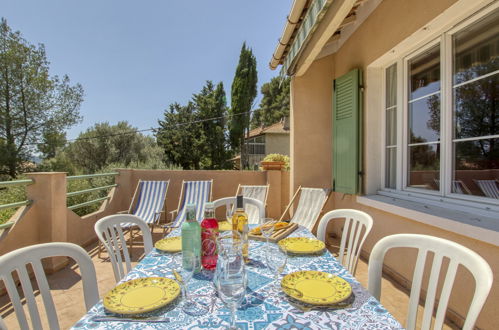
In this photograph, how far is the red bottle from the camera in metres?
1.33

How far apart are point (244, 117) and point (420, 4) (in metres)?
17.4

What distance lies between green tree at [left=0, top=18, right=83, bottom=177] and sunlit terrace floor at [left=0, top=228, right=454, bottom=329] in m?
16.7

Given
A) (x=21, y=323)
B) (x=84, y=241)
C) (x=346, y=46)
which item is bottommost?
(x=84, y=241)

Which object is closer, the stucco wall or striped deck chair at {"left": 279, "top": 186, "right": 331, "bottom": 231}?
striped deck chair at {"left": 279, "top": 186, "right": 331, "bottom": 231}

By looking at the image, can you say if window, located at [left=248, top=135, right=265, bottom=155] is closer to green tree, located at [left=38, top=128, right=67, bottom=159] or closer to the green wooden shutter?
green tree, located at [left=38, top=128, right=67, bottom=159]

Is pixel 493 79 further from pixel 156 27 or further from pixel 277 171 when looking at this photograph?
pixel 156 27

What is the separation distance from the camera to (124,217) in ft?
6.27

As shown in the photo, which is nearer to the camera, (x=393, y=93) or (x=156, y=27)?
(x=393, y=93)

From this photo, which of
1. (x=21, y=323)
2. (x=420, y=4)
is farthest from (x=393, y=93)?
(x=21, y=323)

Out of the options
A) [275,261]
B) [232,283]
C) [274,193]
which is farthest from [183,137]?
[232,283]

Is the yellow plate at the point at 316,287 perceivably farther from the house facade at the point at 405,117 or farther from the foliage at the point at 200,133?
the foliage at the point at 200,133

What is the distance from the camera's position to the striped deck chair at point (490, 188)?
212 cm

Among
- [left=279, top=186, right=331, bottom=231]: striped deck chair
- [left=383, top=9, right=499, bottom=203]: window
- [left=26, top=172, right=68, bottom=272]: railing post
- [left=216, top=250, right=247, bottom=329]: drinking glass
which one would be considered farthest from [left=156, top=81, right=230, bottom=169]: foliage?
[left=216, top=250, right=247, bottom=329]: drinking glass

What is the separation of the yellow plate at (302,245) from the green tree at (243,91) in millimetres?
18149
